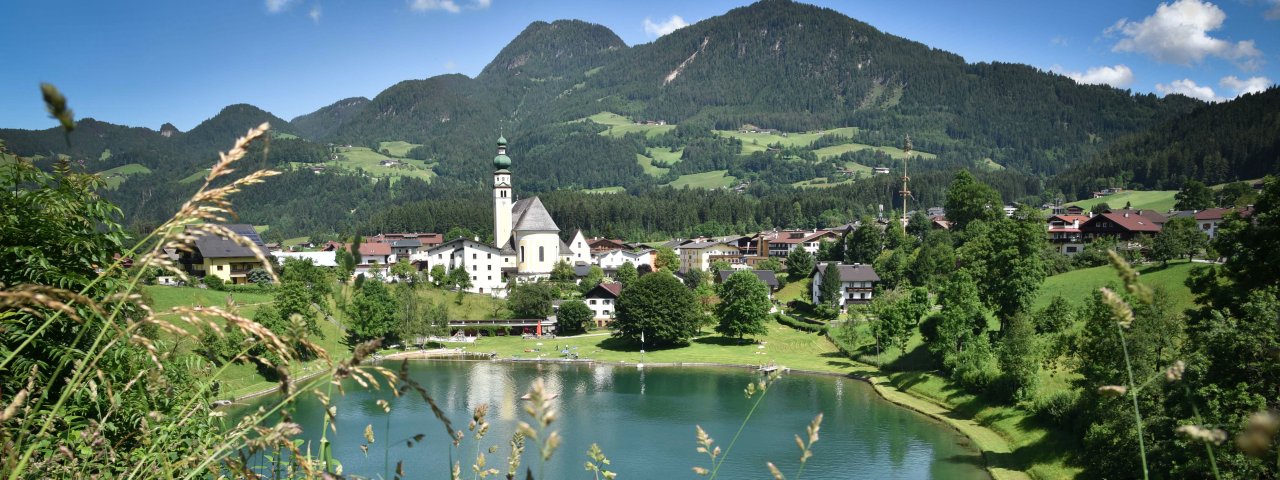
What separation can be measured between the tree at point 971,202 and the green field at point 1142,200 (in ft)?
158

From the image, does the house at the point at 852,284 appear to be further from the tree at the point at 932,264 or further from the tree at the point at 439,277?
the tree at the point at 439,277

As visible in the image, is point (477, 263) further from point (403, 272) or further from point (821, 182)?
point (821, 182)

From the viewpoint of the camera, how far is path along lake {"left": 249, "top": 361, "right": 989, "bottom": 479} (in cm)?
2452

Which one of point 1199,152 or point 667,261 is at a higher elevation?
point 1199,152

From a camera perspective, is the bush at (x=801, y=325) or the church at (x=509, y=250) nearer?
the bush at (x=801, y=325)

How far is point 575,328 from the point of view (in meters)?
55.7

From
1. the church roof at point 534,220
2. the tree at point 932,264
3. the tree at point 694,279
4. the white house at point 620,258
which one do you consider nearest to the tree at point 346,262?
the tree at point 932,264

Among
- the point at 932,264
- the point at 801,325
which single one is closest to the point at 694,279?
the point at 801,325

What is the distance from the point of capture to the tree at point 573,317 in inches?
2140

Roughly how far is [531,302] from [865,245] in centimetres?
2825

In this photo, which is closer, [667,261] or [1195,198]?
[667,261]

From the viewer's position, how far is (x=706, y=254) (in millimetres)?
86062

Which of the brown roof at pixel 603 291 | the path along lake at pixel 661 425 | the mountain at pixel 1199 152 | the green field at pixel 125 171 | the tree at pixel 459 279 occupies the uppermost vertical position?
the green field at pixel 125 171

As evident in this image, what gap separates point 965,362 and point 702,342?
68.4 feet
